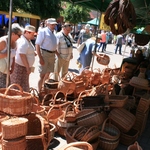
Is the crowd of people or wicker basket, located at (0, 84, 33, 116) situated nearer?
wicker basket, located at (0, 84, 33, 116)

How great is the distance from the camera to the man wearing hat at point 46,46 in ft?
14.5

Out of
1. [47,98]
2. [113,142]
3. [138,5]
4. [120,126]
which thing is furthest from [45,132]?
[138,5]

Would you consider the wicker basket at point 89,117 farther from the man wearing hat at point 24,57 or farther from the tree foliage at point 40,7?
the tree foliage at point 40,7

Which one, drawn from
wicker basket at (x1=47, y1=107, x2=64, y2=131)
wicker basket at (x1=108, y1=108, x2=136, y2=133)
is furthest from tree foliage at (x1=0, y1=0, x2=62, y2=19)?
wicker basket at (x1=108, y1=108, x2=136, y2=133)

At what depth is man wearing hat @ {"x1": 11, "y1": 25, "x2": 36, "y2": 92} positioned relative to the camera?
3.56 m

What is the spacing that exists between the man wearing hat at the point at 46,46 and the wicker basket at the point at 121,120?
74.5 inches

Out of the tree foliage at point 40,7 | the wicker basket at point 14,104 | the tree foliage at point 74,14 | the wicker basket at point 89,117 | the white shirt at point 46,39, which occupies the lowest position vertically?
the wicker basket at point 89,117

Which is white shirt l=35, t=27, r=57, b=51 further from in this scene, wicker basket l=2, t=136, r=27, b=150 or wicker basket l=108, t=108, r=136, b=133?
wicker basket l=2, t=136, r=27, b=150

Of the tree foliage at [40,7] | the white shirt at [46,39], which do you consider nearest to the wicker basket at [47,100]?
the white shirt at [46,39]

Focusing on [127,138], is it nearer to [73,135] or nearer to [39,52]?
[73,135]

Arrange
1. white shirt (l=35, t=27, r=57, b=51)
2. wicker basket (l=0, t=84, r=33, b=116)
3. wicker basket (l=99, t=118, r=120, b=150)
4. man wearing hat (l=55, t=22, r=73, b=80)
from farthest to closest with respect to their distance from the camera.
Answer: man wearing hat (l=55, t=22, r=73, b=80) < white shirt (l=35, t=27, r=57, b=51) < wicker basket (l=99, t=118, r=120, b=150) < wicker basket (l=0, t=84, r=33, b=116)

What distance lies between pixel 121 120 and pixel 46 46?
2.15 metres

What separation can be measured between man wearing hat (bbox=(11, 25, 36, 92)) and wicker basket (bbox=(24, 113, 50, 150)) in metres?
1.13

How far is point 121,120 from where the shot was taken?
3244 mm
